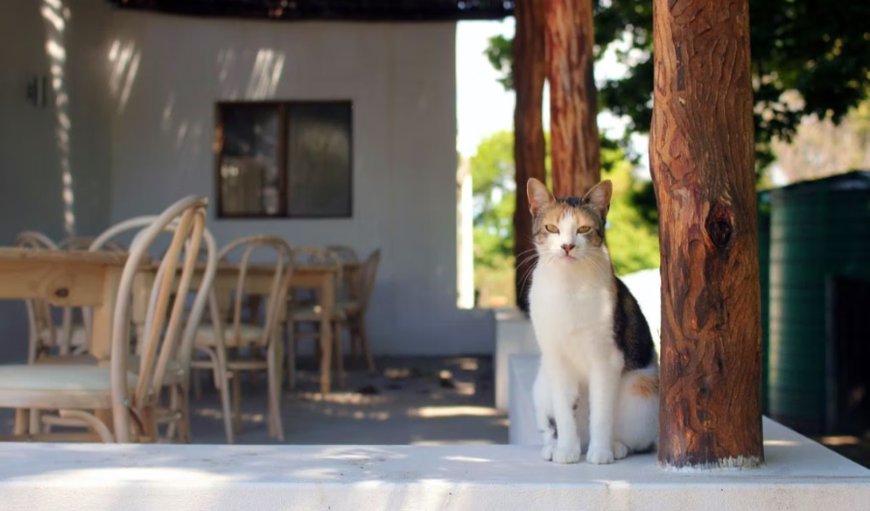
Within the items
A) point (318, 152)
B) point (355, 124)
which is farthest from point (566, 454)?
point (318, 152)

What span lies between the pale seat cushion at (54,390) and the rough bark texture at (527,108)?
472 cm

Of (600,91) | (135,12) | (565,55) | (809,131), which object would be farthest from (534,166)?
(809,131)

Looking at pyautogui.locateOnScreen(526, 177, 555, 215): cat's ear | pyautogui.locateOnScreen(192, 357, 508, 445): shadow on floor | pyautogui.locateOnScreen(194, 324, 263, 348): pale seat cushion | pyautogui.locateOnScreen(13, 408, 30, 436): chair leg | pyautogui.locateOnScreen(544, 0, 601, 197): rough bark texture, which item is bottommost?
pyautogui.locateOnScreen(192, 357, 508, 445): shadow on floor

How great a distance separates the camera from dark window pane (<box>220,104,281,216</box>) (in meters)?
9.77

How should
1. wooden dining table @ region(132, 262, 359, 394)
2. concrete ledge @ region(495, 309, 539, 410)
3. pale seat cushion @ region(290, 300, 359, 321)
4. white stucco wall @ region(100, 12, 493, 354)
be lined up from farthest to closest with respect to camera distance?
1. white stucco wall @ region(100, 12, 493, 354)
2. pale seat cushion @ region(290, 300, 359, 321)
3. concrete ledge @ region(495, 309, 539, 410)
4. wooden dining table @ region(132, 262, 359, 394)

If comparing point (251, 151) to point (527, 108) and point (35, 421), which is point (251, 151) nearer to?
point (527, 108)

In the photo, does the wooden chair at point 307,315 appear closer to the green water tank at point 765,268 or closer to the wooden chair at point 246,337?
the wooden chair at point 246,337

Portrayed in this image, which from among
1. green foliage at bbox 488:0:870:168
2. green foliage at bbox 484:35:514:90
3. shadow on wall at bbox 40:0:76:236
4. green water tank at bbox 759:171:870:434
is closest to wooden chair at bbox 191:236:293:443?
green foliage at bbox 488:0:870:168

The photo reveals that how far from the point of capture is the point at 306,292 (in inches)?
374

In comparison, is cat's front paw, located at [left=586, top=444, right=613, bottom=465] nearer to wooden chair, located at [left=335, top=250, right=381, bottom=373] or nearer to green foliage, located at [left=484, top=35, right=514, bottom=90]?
wooden chair, located at [left=335, top=250, right=381, bottom=373]

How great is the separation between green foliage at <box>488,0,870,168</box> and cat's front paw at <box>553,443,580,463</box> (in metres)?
4.51

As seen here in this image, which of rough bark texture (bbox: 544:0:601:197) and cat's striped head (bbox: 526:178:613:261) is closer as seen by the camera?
cat's striped head (bbox: 526:178:613:261)

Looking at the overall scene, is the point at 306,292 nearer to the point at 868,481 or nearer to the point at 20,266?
the point at 20,266

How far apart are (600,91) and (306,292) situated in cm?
315
